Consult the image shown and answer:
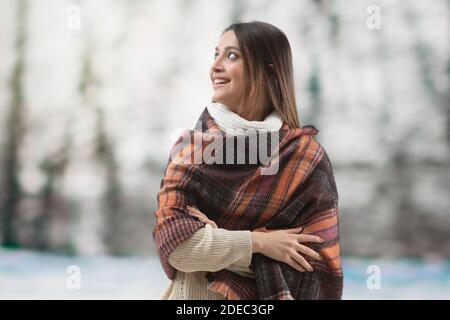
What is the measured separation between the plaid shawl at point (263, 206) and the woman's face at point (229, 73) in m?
0.10

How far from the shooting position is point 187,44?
2.39 metres

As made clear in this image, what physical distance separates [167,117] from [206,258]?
3.85 ft

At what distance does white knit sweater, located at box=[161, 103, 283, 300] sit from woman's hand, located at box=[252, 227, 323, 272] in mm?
24

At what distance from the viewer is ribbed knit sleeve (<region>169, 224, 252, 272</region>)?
128cm

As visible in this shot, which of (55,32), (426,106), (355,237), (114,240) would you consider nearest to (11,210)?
(114,240)

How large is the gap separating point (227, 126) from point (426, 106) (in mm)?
1212

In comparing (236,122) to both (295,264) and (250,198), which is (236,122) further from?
(295,264)

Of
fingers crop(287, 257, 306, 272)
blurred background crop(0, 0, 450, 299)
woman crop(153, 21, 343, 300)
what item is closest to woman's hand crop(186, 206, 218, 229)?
woman crop(153, 21, 343, 300)

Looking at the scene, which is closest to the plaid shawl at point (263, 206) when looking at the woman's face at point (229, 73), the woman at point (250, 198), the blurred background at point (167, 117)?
the woman at point (250, 198)

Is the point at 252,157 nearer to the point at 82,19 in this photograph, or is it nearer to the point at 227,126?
the point at 227,126

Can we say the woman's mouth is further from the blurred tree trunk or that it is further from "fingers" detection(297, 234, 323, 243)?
the blurred tree trunk

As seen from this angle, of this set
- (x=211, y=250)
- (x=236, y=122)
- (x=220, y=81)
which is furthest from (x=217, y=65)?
(x=211, y=250)

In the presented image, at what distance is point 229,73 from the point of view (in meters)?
1.43

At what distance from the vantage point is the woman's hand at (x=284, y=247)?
1.30 metres
